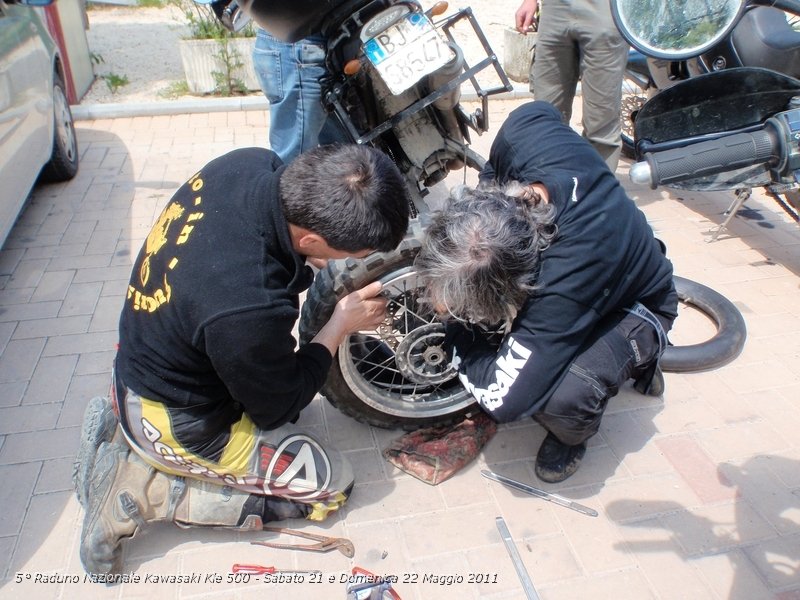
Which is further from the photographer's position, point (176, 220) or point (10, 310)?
point (10, 310)

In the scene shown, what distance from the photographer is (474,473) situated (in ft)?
8.42

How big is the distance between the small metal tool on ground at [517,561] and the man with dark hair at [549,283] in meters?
0.29

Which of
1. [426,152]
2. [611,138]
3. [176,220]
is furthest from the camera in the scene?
[611,138]

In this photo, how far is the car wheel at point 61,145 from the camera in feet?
14.9

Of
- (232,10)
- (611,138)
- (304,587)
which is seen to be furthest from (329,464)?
(611,138)

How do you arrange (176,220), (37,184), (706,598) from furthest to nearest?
(37,184), (706,598), (176,220)

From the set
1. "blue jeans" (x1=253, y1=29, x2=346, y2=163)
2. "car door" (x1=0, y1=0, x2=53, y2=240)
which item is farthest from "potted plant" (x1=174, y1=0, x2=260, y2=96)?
"blue jeans" (x1=253, y1=29, x2=346, y2=163)

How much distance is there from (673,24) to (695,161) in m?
0.56

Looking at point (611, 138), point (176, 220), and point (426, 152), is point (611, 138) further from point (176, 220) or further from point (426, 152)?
point (176, 220)

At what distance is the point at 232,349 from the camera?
1767 millimetres

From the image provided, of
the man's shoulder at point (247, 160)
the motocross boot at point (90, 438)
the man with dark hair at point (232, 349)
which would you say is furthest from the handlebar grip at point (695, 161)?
the motocross boot at point (90, 438)

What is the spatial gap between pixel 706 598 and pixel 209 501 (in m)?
1.68

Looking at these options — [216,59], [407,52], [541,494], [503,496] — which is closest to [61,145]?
[216,59]

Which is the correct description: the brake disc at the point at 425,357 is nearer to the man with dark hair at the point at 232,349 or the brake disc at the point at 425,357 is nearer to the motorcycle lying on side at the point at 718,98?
the man with dark hair at the point at 232,349
